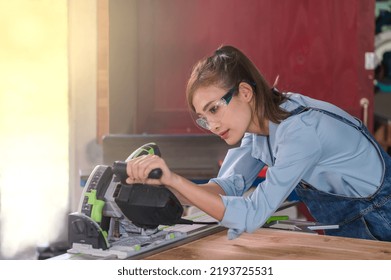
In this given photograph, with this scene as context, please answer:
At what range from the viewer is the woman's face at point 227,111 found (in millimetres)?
1463

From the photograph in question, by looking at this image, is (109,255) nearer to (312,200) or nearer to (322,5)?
(312,200)

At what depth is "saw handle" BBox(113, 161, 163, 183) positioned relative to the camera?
130cm

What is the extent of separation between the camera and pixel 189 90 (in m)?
1.48

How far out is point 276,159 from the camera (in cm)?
145

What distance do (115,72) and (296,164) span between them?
71.7 inches

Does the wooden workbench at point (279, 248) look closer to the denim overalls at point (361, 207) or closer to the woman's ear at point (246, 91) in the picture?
the denim overalls at point (361, 207)

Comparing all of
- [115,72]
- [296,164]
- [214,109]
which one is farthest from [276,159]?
[115,72]

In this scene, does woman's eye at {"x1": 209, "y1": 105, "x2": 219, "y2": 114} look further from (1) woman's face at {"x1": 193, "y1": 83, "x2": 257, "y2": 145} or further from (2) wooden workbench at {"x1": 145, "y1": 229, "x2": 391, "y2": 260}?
(2) wooden workbench at {"x1": 145, "y1": 229, "x2": 391, "y2": 260}

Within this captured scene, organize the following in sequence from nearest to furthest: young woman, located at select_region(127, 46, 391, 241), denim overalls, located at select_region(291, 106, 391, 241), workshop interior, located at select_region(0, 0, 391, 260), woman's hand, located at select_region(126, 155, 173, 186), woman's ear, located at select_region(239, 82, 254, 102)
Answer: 1. woman's hand, located at select_region(126, 155, 173, 186)
2. young woman, located at select_region(127, 46, 391, 241)
3. woman's ear, located at select_region(239, 82, 254, 102)
4. denim overalls, located at select_region(291, 106, 391, 241)
5. workshop interior, located at select_region(0, 0, 391, 260)

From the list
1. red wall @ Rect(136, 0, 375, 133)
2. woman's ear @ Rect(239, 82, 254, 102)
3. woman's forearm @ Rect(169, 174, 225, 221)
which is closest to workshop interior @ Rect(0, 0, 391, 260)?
red wall @ Rect(136, 0, 375, 133)

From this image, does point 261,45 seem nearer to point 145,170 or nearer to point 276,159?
point 276,159

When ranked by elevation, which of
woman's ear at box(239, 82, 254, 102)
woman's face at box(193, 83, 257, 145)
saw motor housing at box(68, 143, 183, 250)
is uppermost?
woman's ear at box(239, 82, 254, 102)
